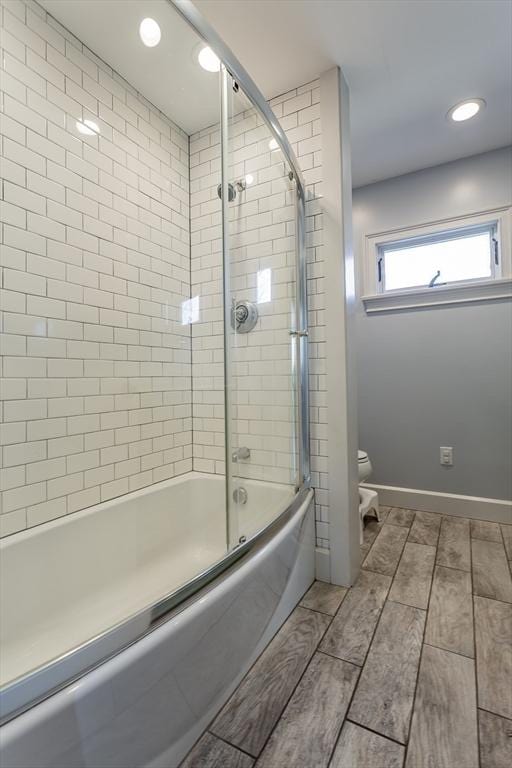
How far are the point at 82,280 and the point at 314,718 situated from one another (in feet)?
6.08

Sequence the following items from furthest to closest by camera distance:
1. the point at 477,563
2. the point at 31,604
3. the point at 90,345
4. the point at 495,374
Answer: the point at 495,374, the point at 477,563, the point at 90,345, the point at 31,604

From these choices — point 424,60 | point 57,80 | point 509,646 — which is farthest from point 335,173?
point 509,646

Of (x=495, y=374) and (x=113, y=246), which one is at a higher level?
(x=113, y=246)

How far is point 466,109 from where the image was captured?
2008 mm

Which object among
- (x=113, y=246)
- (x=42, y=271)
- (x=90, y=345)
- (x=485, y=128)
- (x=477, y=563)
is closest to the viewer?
(x=42, y=271)

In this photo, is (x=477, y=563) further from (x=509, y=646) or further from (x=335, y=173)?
(x=335, y=173)

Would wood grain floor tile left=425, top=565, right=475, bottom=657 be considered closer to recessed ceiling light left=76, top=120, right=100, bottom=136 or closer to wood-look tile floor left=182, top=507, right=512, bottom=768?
wood-look tile floor left=182, top=507, right=512, bottom=768

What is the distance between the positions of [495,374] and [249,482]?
6.71 feet

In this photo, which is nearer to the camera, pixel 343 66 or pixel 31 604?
pixel 31 604

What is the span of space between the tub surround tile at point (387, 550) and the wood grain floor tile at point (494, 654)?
42cm

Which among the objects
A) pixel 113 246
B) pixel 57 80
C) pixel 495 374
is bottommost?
pixel 495 374

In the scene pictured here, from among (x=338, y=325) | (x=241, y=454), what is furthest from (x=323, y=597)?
(x=338, y=325)

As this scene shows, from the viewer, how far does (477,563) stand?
191 cm

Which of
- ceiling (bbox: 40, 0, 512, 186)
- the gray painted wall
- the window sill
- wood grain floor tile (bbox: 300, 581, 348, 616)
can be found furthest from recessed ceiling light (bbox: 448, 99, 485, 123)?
wood grain floor tile (bbox: 300, 581, 348, 616)
